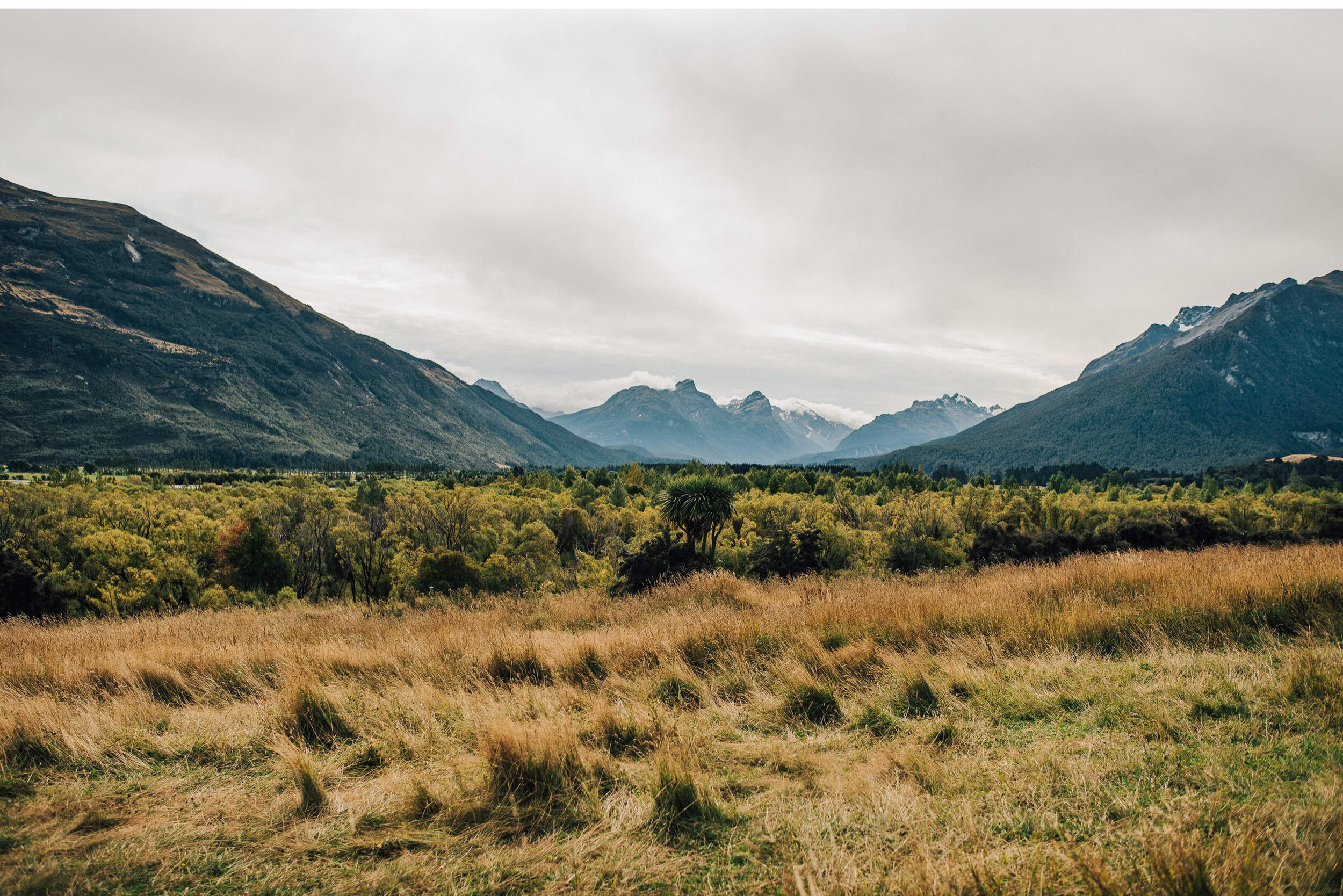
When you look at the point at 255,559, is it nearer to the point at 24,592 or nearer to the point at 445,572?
the point at 24,592

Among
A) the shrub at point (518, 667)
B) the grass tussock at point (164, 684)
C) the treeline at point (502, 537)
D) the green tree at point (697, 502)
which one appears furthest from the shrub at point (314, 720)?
the green tree at point (697, 502)

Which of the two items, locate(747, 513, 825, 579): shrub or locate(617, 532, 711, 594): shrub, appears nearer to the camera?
locate(617, 532, 711, 594): shrub

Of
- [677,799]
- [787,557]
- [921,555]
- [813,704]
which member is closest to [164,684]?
[677,799]

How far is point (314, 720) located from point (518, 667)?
2.29 meters

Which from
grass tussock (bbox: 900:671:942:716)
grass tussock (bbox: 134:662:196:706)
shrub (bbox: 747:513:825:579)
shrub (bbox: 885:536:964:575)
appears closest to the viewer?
grass tussock (bbox: 900:671:942:716)

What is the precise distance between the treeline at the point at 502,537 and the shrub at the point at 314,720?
12.6 m

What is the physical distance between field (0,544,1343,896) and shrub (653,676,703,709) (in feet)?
0.17

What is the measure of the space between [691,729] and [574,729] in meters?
1.09

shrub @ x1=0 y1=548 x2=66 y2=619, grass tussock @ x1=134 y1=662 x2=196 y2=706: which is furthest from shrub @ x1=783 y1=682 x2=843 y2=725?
shrub @ x1=0 y1=548 x2=66 y2=619

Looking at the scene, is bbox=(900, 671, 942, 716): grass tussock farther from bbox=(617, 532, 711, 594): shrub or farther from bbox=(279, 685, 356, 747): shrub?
bbox=(617, 532, 711, 594): shrub

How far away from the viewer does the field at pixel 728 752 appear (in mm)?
3355

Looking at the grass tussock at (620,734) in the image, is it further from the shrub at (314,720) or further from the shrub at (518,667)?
the shrub at (314,720)

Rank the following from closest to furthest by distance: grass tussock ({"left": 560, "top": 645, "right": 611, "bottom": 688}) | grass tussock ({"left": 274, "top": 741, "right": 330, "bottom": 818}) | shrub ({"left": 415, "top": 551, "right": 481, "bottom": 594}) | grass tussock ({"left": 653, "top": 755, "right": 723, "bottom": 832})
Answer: grass tussock ({"left": 653, "top": 755, "right": 723, "bottom": 832}), grass tussock ({"left": 274, "top": 741, "right": 330, "bottom": 818}), grass tussock ({"left": 560, "top": 645, "right": 611, "bottom": 688}), shrub ({"left": 415, "top": 551, "right": 481, "bottom": 594})

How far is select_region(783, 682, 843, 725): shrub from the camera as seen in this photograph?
5.76m
